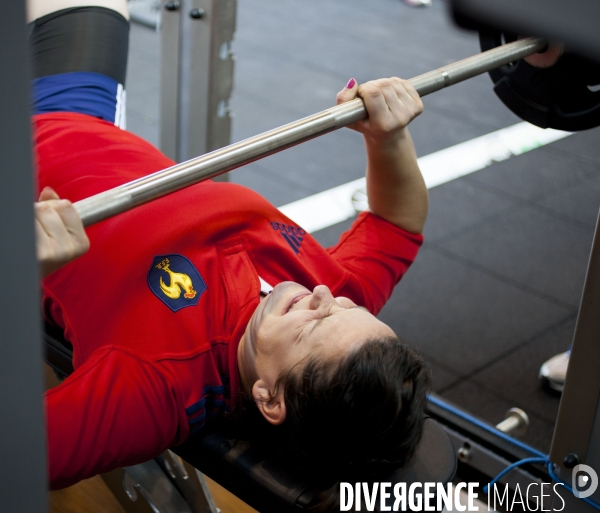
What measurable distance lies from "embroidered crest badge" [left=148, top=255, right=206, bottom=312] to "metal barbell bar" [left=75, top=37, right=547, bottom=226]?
23 cm

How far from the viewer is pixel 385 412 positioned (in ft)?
3.98

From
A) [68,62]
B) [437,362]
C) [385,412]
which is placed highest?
[68,62]

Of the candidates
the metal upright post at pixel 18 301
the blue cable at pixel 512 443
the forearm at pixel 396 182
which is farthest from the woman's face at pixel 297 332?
the blue cable at pixel 512 443

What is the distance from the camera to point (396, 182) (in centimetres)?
163

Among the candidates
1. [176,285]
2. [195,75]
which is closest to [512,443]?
[176,285]

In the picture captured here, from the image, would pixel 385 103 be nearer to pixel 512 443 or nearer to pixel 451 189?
pixel 512 443

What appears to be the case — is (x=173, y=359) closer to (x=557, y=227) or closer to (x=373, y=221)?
(x=373, y=221)

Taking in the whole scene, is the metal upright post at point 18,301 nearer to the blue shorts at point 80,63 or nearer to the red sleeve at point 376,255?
the red sleeve at point 376,255

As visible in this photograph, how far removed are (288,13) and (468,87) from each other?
5.81 ft

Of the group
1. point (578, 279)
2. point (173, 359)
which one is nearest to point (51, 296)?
point (173, 359)

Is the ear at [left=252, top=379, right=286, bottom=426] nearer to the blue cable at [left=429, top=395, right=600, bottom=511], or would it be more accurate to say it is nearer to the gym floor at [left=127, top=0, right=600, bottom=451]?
the blue cable at [left=429, top=395, right=600, bottom=511]

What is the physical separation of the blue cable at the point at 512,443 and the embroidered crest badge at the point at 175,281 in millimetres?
1005

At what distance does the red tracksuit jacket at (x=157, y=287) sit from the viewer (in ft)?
3.88

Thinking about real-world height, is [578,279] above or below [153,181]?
below
